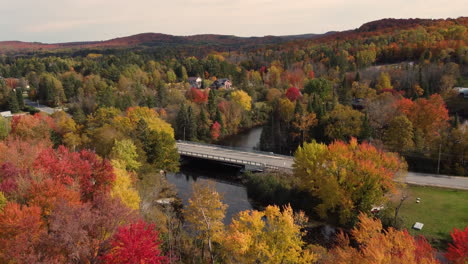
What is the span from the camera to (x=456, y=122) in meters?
41.7

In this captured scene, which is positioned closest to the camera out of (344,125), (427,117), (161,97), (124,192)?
(124,192)

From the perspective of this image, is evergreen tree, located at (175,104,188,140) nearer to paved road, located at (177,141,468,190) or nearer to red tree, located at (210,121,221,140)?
paved road, located at (177,141,468,190)

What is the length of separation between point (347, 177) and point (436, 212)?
8.84 metres

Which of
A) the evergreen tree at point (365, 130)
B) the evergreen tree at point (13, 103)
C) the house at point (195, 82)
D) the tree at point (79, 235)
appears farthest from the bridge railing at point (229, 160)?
the house at point (195, 82)

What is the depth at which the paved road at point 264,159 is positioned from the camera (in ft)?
118

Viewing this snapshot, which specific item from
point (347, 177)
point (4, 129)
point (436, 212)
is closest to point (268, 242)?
point (347, 177)

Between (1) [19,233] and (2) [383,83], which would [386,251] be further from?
(2) [383,83]

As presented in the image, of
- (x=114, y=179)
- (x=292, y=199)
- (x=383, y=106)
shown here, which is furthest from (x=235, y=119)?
(x=114, y=179)

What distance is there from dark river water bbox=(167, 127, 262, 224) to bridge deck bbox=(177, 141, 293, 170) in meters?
1.73

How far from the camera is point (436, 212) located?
30.0 meters

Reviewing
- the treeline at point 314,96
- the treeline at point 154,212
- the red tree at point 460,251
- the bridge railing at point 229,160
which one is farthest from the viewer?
the treeline at point 314,96

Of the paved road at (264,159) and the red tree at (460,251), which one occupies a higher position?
the red tree at (460,251)

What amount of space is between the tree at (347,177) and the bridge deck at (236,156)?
9.08 meters

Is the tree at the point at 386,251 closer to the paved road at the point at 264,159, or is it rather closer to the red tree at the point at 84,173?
the paved road at the point at 264,159
